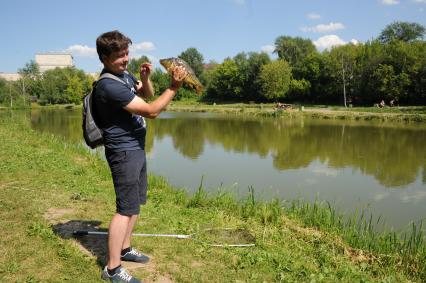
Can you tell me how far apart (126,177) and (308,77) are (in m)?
52.3

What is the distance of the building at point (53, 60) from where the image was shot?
417ft

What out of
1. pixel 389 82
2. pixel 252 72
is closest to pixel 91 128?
pixel 389 82

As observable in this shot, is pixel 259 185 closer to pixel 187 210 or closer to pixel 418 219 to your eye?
pixel 418 219

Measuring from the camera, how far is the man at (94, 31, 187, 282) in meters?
3.25

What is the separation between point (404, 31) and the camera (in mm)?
58719

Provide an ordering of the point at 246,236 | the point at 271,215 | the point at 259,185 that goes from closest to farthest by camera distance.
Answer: the point at 246,236, the point at 271,215, the point at 259,185

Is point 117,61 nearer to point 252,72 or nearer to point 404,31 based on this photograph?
point 252,72

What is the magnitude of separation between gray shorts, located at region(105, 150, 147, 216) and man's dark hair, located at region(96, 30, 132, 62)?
85 cm

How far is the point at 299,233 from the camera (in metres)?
5.17

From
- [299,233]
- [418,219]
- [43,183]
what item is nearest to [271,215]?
[299,233]

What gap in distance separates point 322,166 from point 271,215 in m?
7.50

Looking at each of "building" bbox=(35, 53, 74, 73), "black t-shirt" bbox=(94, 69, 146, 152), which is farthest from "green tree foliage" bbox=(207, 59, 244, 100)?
"building" bbox=(35, 53, 74, 73)

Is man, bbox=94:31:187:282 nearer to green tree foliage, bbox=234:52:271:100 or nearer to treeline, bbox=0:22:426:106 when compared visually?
treeline, bbox=0:22:426:106

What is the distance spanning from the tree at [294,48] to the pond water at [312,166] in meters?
45.4
